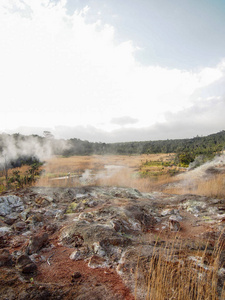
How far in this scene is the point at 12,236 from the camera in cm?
375

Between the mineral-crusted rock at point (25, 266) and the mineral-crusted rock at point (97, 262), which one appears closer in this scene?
the mineral-crusted rock at point (25, 266)

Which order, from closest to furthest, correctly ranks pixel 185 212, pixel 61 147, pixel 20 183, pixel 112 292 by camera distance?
1. pixel 112 292
2. pixel 185 212
3. pixel 20 183
4. pixel 61 147

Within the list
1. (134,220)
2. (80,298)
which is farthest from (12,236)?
(134,220)

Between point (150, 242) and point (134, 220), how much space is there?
1.30 meters

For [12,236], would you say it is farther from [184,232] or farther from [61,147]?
[61,147]

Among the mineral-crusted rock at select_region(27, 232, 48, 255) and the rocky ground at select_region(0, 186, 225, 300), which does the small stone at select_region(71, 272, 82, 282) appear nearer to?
the rocky ground at select_region(0, 186, 225, 300)

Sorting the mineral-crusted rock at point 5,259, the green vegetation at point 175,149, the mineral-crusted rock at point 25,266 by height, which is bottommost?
the mineral-crusted rock at point 25,266

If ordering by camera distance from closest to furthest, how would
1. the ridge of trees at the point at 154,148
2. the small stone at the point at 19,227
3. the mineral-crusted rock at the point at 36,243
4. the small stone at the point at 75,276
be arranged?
1. the small stone at the point at 75,276
2. the mineral-crusted rock at the point at 36,243
3. the small stone at the point at 19,227
4. the ridge of trees at the point at 154,148

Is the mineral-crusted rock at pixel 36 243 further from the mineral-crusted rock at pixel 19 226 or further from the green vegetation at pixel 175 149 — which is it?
the green vegetation at pixel 175 149

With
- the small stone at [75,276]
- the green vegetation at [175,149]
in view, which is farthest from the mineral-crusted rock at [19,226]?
the green vegetation at [175,149]

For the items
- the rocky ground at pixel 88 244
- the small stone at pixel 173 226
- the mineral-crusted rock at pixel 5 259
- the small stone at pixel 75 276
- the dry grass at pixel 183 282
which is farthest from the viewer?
the small stone at pixel 173 226

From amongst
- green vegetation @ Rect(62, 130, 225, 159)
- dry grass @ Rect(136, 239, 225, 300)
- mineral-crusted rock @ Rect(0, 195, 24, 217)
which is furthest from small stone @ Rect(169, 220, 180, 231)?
green vegetation @ Rect(62, 130, 225, 159)

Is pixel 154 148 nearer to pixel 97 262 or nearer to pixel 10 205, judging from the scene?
pixel 10 205

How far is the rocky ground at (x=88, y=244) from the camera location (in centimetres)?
214
